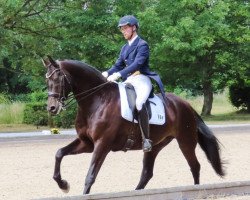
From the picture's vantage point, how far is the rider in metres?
8.29

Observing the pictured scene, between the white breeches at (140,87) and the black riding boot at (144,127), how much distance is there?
0.09m

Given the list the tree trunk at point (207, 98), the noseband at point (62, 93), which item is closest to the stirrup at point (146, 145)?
the noseband at point (62, 93)

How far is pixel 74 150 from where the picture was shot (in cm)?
797

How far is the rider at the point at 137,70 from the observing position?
8289mm

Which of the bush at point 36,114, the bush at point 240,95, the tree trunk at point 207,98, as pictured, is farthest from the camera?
the bush at point 240,95

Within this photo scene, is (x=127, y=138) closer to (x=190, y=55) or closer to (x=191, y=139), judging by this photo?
(x=191, y=139)

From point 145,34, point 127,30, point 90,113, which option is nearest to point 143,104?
point 90,113

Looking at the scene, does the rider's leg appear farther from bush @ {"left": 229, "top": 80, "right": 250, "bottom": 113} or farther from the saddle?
bush @ {"left": 229, "top": 80, "right": 250, "bottom": 113}

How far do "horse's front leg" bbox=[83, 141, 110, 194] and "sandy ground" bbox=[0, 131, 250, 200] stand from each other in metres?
2.02

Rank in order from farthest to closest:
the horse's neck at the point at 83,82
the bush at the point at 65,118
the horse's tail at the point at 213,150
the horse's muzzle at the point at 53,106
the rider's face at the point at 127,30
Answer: the bush at the point at 65,118
the horse's tail at the point at 213,150
the rider's face at the point at 127,30
the horse's neck at the point at 83,82
the horse's muzzle at the point at 53,106

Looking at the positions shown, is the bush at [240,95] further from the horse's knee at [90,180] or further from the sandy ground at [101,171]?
the horse's knee at [90,180]

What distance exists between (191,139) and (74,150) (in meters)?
2.22

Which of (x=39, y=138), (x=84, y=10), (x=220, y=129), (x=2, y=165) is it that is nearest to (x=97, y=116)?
(x=2, y=165)

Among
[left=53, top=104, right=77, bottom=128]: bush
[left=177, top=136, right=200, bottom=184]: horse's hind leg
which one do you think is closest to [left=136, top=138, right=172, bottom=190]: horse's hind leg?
[left=177, top=136, right=200, bottom=184]: horse's hind leg
